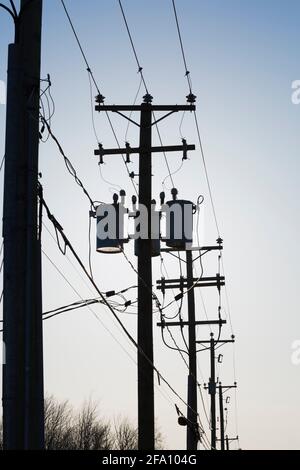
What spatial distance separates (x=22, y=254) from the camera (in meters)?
9.45

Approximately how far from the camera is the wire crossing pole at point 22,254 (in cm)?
912

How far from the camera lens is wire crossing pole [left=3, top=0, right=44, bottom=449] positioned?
9.12 metres

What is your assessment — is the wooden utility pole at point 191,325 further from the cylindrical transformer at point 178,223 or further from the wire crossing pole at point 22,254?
the wire crossing pole at point 22,254

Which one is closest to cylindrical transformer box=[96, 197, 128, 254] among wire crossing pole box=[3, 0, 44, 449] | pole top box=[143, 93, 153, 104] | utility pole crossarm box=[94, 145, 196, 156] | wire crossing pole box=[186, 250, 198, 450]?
utility pole crossarm box=[94, 145, 196, 156]

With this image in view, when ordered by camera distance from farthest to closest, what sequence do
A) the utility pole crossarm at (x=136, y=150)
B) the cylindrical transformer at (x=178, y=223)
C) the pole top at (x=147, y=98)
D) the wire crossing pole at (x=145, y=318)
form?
the cylindrical transformer at (x=178, y=223) < the pole top at (x=147, y=98) < the utility pole crossarm at (x=136, y=150) < the wire crossing pole at (x=145, y=318)

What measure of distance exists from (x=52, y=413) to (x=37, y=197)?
72653 millimetres

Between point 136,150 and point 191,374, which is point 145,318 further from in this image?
point 191,374

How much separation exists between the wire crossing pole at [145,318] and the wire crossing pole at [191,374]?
828 cm

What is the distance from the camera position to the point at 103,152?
17.9 meters

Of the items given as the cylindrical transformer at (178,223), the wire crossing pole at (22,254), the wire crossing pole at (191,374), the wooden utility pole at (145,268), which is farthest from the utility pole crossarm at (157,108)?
the wire crossing pole at (191,374)

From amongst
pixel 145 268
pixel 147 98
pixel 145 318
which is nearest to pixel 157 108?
pixel 147 98

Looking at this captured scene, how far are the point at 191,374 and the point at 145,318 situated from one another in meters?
11.0

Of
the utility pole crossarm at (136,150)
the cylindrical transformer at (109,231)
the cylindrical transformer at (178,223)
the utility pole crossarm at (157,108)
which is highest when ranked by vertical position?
the utility pole crossarm at (157,108)

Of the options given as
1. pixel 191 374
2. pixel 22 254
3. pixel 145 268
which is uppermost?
pixel 145 268
